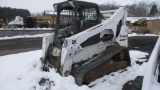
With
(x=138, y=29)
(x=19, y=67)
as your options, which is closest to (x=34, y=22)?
(x=138, y=29)

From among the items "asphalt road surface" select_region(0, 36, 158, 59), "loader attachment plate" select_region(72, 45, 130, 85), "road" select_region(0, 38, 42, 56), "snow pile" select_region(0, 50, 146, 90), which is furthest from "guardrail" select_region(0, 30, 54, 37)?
"loader attachment plate" select_region(72, 45, 130, 85)

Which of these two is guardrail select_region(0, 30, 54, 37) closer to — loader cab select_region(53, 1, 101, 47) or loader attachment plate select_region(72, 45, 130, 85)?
loader cab select_region(53, 1, 101, 47)

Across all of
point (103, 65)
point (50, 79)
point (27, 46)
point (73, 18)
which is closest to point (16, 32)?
point (27, 46)

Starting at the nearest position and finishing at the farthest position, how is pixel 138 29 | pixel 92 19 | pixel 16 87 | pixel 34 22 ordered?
pixel 16 87, pixel 92 19, pixel 34 22, pixel 138 29

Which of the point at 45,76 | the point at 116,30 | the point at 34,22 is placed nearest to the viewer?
the point at 45,76

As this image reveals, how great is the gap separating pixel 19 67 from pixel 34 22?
26.0 m

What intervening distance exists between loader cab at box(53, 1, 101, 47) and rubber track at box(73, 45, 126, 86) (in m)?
1.05

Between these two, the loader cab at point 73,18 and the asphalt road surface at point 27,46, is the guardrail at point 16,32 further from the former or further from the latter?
the loader cab at point 73,18

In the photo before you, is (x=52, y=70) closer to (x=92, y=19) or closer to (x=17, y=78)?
(x=17, y=78)

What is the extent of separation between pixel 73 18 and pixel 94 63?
65.5 inches

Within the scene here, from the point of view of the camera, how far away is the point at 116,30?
7.93 meters

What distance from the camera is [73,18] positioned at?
694 centimetres

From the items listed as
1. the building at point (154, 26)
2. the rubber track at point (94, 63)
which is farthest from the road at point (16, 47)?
A: the building at point (154, 26)

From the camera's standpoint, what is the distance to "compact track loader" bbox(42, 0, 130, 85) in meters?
6.13
